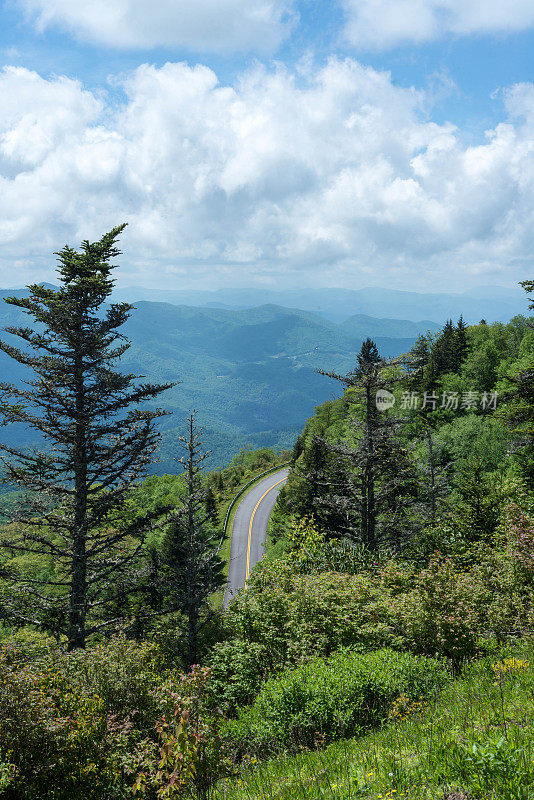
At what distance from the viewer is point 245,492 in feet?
197

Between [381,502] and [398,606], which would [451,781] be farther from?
[381,502]

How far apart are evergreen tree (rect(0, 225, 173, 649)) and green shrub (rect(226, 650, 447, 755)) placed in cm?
794

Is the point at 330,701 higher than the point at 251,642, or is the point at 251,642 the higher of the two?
the point at 330,701

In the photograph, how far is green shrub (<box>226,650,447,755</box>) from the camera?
6.67 meters

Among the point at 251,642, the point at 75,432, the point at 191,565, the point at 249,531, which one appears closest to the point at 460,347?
the point at 249,531

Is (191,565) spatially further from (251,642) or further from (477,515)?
(477,515)

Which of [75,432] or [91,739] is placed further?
[75,432]

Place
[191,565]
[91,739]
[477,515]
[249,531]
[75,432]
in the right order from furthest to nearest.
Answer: [249,531] < [477,515] < [191,565] < [75,432] < [91,739]

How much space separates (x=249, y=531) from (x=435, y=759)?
1796 inches

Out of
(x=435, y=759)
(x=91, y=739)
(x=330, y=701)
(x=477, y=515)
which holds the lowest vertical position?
(x=477, y=515)

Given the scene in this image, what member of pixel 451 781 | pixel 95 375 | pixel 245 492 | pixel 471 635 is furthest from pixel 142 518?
pixel 245 492

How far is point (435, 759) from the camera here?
12.5ft

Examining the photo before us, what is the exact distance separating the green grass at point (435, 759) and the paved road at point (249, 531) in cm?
2990

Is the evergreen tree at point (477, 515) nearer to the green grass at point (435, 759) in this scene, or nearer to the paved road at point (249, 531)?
the green grass at point (435, 759)
